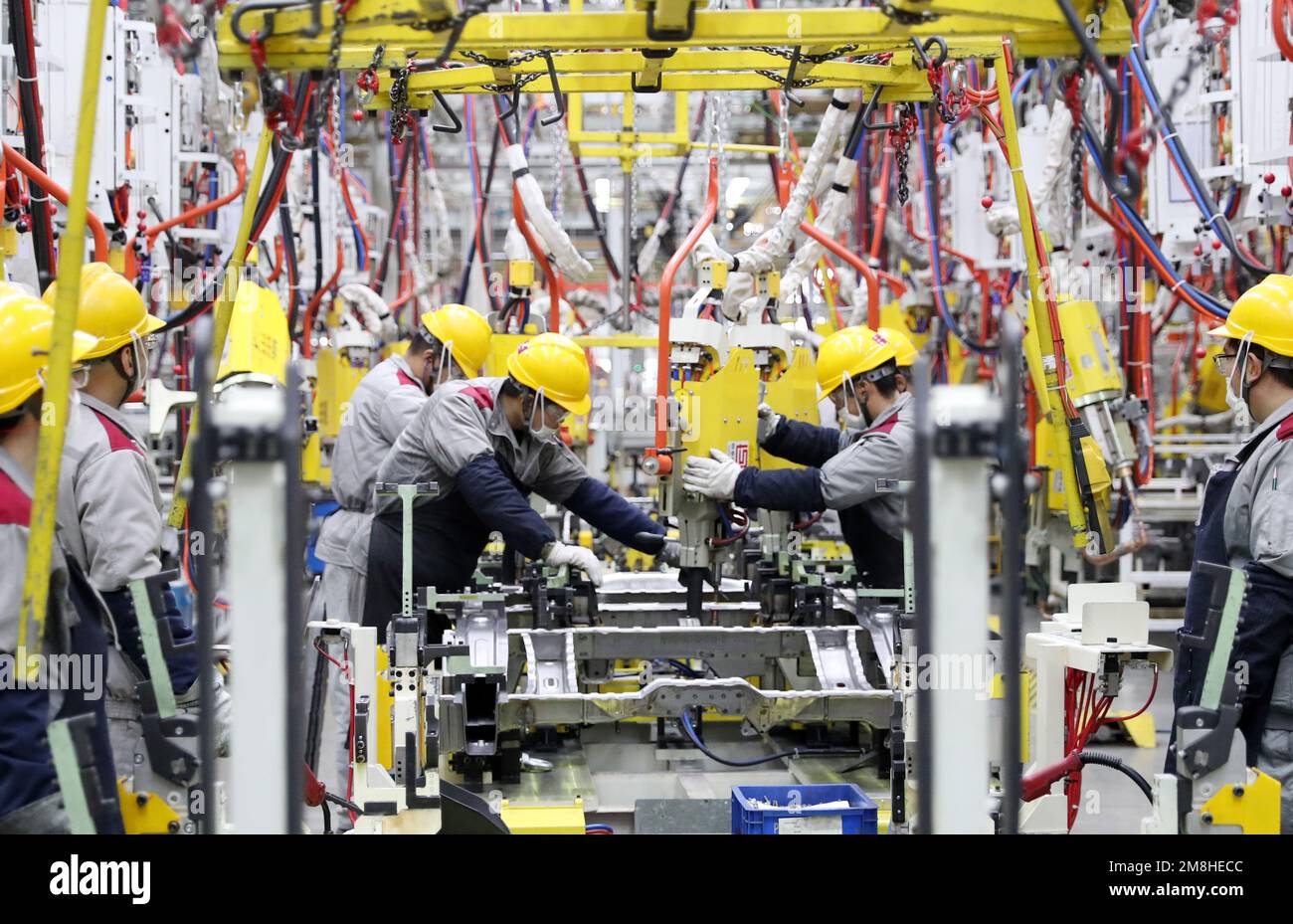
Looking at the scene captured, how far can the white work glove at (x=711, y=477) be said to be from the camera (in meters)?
4.49

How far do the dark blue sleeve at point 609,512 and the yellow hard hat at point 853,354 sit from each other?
2.99 ft

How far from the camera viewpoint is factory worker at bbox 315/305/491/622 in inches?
215

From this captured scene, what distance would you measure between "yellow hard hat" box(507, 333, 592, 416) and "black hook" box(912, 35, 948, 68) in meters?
1.71

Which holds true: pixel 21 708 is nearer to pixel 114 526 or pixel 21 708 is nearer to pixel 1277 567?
pixel 114 526

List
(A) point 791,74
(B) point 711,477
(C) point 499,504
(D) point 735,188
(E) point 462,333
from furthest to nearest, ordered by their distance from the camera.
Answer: (D) point 735,188, (E) point 462,333, (C) point 499,504, (B) point 711,477, (A) point 791,74

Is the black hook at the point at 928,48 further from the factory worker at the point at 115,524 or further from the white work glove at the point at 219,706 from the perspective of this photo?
the white work glove at the point at 219,706

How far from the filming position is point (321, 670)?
483 cm

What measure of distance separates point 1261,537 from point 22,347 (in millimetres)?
2601

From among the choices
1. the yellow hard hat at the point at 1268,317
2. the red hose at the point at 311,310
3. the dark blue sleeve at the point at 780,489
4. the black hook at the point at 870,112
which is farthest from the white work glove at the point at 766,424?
the red hose at the point at 311,310

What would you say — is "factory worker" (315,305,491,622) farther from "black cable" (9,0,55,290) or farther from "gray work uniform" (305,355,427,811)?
"black cable" (9,0,55,290)

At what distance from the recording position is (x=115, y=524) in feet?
9.13

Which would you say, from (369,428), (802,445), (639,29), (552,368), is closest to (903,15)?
(639,29)
